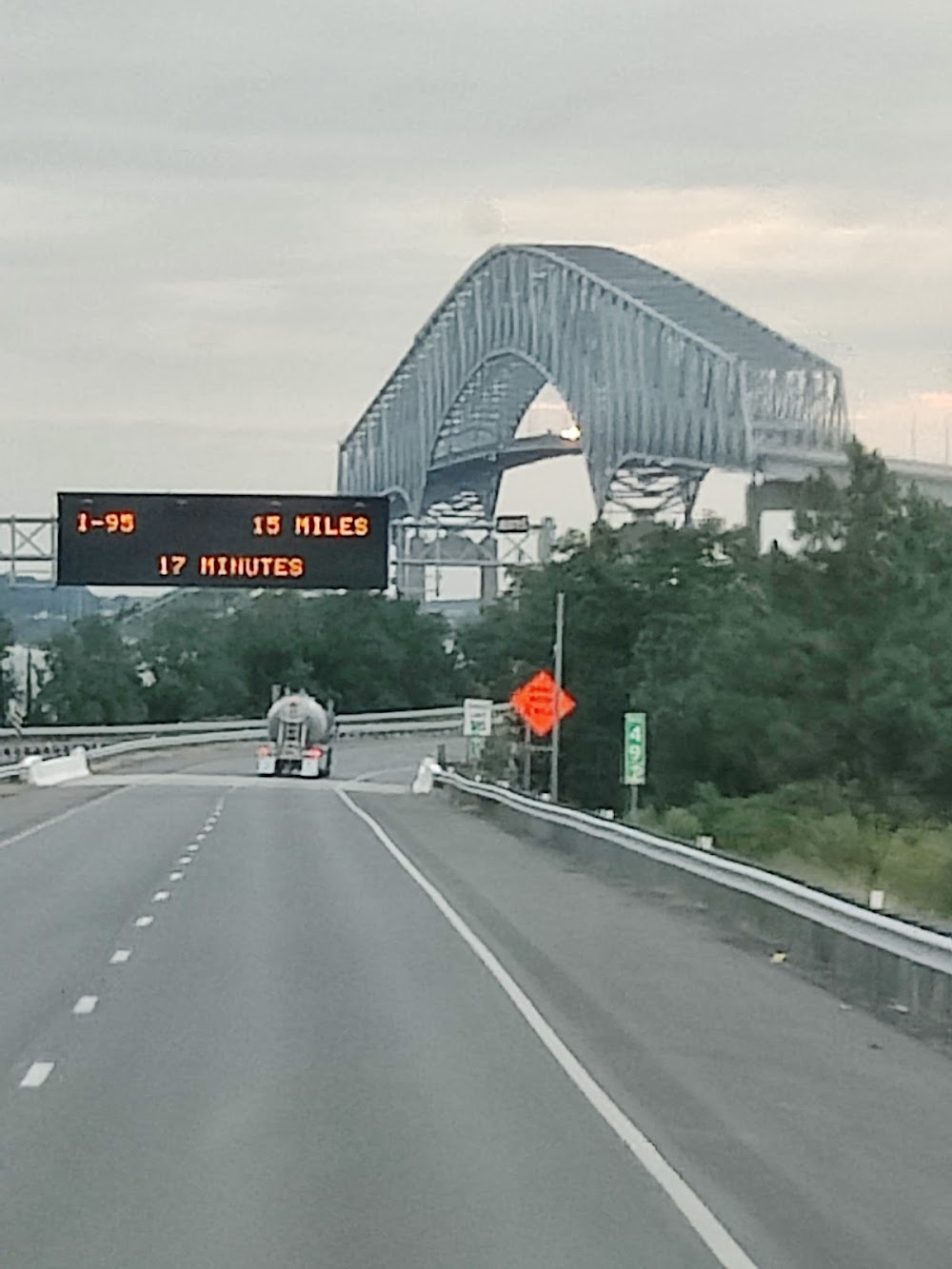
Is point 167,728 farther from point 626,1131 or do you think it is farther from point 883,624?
point 626,1131

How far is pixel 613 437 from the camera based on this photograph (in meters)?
133

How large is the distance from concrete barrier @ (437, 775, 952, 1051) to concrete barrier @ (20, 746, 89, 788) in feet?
135

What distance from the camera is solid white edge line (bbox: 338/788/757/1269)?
34.4ft

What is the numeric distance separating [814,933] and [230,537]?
36.2m

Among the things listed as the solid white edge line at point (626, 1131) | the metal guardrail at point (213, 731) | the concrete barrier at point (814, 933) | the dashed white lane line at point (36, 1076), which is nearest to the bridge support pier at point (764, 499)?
the metal guardrail at point (213, 731)

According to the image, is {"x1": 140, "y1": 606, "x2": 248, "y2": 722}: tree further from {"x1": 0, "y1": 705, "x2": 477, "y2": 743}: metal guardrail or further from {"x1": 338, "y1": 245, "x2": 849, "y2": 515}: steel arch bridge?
{"x1": 0, "y1": 705, "x2": 477, "y2": 743}: metal guardrail

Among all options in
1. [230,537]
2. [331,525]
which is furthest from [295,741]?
[331,525]

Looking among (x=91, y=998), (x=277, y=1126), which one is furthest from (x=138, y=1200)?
(x=91, y=998)

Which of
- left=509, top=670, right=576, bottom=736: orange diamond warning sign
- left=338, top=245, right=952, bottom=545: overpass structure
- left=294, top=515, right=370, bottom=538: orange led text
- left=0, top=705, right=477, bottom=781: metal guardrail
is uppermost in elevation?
left=338, top=245, right=952, bottom=545: overpass structure

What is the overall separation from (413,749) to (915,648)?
177ft

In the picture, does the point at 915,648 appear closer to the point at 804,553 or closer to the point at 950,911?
the point at 804,553

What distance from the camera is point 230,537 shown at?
2307 inches

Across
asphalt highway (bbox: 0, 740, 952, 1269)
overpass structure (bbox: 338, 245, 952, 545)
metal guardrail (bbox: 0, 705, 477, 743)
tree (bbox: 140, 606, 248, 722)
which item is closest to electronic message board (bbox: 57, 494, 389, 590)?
asphalt highway (bbox: 0, 740, 952, 1269)

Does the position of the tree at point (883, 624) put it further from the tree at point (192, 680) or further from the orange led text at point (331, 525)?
the tree at point (192, 680)
